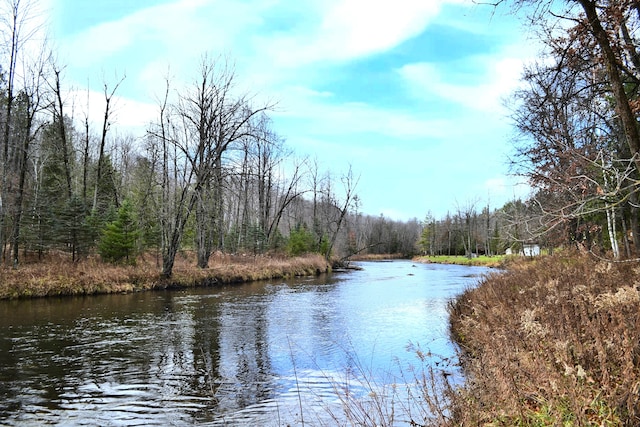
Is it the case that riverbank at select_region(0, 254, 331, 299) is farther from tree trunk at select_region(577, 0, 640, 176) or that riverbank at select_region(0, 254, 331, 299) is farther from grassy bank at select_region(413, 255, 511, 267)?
grassy bank at select_region(413, 255, 511, 267)

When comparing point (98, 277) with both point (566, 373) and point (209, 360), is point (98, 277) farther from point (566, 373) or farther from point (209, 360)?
point (566, 373)

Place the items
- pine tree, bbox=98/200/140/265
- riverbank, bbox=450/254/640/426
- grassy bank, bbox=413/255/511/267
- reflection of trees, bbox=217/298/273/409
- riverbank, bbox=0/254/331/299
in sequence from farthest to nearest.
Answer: grassy bank, bbox=413/255/511/267 < pine tree, bbox=98/200/140/265 < riverbank, bbox=0/254/331/299 < reflection of trees, bbox=217/298/273/409 < riverbank, bbox=450/254/640/426

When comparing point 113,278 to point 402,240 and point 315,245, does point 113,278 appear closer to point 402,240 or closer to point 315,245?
point 315,245

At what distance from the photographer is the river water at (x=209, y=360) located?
20.4 ft

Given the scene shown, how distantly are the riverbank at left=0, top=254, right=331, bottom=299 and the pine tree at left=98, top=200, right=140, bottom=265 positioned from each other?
2.39 ft

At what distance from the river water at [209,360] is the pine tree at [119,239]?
247 inches

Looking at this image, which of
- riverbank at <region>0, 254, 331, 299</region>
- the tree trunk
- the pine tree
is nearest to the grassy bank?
riverbank at <region>0, 254, 331, 299</region>

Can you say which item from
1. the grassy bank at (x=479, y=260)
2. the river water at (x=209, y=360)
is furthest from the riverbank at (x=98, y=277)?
the grassy bank at (x=479, y=260)

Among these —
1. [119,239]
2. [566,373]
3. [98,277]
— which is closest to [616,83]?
[566,373]

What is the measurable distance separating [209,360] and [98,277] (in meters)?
14.2

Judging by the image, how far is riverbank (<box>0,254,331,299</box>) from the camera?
18.4 metres

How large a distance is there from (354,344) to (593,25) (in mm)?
8172

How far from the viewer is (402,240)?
90.9 m

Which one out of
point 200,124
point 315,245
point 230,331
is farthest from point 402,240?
point 230,331
